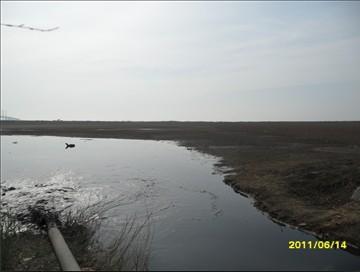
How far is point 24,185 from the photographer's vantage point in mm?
17703

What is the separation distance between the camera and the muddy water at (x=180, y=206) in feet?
27.3

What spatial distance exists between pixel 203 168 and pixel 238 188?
23.2 feet

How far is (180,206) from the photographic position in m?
13.5

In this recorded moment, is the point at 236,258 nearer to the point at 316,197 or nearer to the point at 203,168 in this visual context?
the point at 316,197

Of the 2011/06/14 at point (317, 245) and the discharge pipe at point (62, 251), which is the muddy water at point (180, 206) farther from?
the discharge pipe at point (62, 251)

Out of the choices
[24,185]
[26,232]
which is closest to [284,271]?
[26,232]
